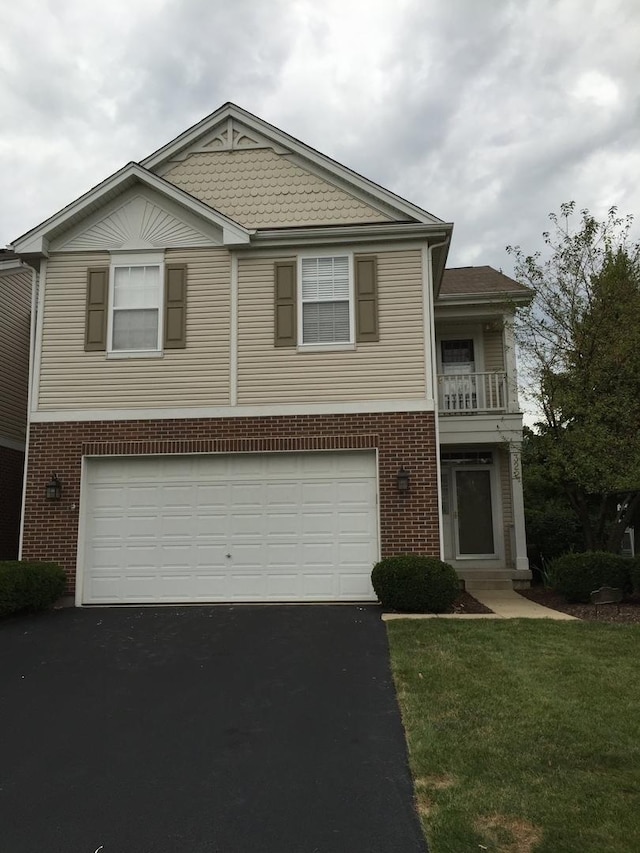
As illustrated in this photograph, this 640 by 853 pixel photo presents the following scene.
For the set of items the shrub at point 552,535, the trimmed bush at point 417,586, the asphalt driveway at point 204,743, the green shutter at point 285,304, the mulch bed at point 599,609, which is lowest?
the asphalt driveway at point 204,743

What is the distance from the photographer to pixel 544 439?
11891 mm

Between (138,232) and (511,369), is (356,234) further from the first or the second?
(511,369)

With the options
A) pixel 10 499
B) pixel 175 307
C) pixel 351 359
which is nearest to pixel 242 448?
pixel 351 359

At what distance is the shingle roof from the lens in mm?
14133

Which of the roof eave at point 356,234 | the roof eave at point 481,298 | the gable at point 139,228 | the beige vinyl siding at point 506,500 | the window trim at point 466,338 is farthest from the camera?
the window trim at point 466,338

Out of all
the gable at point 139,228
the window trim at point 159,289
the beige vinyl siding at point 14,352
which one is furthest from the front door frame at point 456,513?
the beige vinyl siding at point 14,352

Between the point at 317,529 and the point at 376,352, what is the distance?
2972 millimetres

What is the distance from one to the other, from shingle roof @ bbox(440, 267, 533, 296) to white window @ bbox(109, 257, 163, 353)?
6.22 meters

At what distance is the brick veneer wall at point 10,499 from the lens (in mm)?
13562

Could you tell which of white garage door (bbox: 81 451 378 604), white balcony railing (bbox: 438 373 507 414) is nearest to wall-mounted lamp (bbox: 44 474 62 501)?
white garage door (bbox: 81 451 378 604)

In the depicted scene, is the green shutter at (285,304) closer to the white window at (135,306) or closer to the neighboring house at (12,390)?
the white window at (135,306)

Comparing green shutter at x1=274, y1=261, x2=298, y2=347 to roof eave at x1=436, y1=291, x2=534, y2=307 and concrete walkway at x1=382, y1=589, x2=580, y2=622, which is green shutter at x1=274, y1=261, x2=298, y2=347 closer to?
roof eave at x1=436, y1=291, x2=534, y2=307

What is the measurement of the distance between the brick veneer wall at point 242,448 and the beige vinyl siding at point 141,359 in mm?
428

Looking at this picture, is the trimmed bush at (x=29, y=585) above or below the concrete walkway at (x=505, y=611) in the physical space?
above
